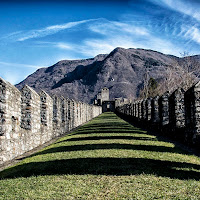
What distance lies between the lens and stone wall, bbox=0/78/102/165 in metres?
6.90

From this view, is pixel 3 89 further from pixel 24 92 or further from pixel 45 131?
pixel 45 131

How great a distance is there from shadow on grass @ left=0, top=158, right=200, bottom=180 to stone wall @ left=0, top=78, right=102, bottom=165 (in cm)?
132

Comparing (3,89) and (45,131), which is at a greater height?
(3,89)

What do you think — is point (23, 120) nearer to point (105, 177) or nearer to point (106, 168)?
point (106, 168)

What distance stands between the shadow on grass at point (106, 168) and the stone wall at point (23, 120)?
4.33ft

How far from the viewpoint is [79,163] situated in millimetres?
5781

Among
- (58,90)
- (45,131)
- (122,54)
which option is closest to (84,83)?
(58,90)

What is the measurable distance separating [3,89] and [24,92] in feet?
7.62

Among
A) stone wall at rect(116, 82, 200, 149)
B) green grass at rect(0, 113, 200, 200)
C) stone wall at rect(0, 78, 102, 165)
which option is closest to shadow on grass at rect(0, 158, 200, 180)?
green grass at rect(0, 113, 200, 200)

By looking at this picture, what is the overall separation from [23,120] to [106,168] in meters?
4.73

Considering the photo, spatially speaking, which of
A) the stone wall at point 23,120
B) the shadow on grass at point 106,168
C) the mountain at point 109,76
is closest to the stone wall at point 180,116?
the shadow on grass at point 106,168

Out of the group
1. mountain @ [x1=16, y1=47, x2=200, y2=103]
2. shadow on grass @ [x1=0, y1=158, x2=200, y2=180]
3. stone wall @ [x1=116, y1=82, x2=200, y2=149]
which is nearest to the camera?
shadow on grass @ [x1=0, y1=158, x2=200, y2=180]

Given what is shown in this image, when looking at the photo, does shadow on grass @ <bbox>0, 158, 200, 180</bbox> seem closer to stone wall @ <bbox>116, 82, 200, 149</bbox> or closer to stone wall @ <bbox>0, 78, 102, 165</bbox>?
stone wall @ <bbox>0, 78, 102, 165</bbox>

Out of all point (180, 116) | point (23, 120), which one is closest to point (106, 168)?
point (23, 120)
